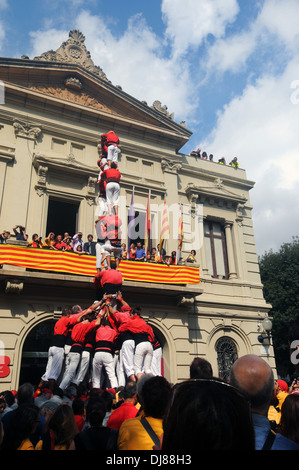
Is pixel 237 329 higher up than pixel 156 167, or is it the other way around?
pixel 156 167

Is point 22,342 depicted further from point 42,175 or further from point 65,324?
point 42,175

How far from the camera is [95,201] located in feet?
Answer: 52.6

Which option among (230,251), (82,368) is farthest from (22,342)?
(230,251)

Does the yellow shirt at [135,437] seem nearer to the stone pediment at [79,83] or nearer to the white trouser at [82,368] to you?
the white trouser at [82,368]

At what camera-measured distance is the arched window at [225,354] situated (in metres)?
15.9

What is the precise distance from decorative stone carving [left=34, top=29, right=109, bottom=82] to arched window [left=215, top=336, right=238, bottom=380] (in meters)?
14.0

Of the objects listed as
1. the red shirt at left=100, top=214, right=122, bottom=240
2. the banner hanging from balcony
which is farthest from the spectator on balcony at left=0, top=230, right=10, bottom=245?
the red shirt at left=100, top=214, right=122, bottom=240

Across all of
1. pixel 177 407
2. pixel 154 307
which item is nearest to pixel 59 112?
pixel 154 307

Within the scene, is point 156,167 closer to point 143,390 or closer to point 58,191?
point 58,191

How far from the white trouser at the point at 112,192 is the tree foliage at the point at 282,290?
778 inches

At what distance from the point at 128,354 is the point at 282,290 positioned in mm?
22092

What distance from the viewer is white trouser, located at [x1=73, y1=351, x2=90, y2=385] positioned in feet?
25.6

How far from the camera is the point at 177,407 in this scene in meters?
1.46

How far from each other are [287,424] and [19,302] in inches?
455
